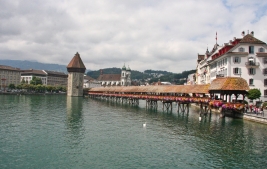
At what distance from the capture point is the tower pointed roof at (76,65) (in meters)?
123

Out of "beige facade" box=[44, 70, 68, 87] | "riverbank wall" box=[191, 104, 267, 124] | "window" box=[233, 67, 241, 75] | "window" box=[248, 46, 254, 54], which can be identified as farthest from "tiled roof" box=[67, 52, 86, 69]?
"riverbank wall" box=[191, 104, 267, 124]

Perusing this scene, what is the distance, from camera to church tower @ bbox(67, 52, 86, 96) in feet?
400

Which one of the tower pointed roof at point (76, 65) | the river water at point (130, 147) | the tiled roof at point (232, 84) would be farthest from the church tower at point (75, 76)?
the tiled roof at point (232, 84)

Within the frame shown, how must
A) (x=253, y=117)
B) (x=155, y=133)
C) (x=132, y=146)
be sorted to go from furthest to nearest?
(x=253, y=117) → (x=155, y=133) → (x=132, y=146)

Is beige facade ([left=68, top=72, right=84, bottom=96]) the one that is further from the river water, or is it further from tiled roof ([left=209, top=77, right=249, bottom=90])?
tiled roof ([left=209, top=77, right=249, bottom=90])

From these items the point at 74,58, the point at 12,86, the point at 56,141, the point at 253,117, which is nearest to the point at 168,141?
the point at 56,141

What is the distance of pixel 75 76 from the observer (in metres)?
123

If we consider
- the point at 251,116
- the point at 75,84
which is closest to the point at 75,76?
the point at 75,84

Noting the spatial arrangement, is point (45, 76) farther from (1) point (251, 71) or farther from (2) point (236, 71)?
(1) point (251, 71)

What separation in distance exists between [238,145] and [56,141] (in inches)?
623

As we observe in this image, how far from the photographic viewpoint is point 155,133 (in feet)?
85.8

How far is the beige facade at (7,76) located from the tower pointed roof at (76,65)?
42276 millimetres

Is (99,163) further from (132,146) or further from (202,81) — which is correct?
(202,81)

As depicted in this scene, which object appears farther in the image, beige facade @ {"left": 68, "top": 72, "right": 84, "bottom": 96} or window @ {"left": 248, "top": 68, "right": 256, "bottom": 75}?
beige facade @ {"left": 68, "top": 72, "right": 84, "bottom": 96}
